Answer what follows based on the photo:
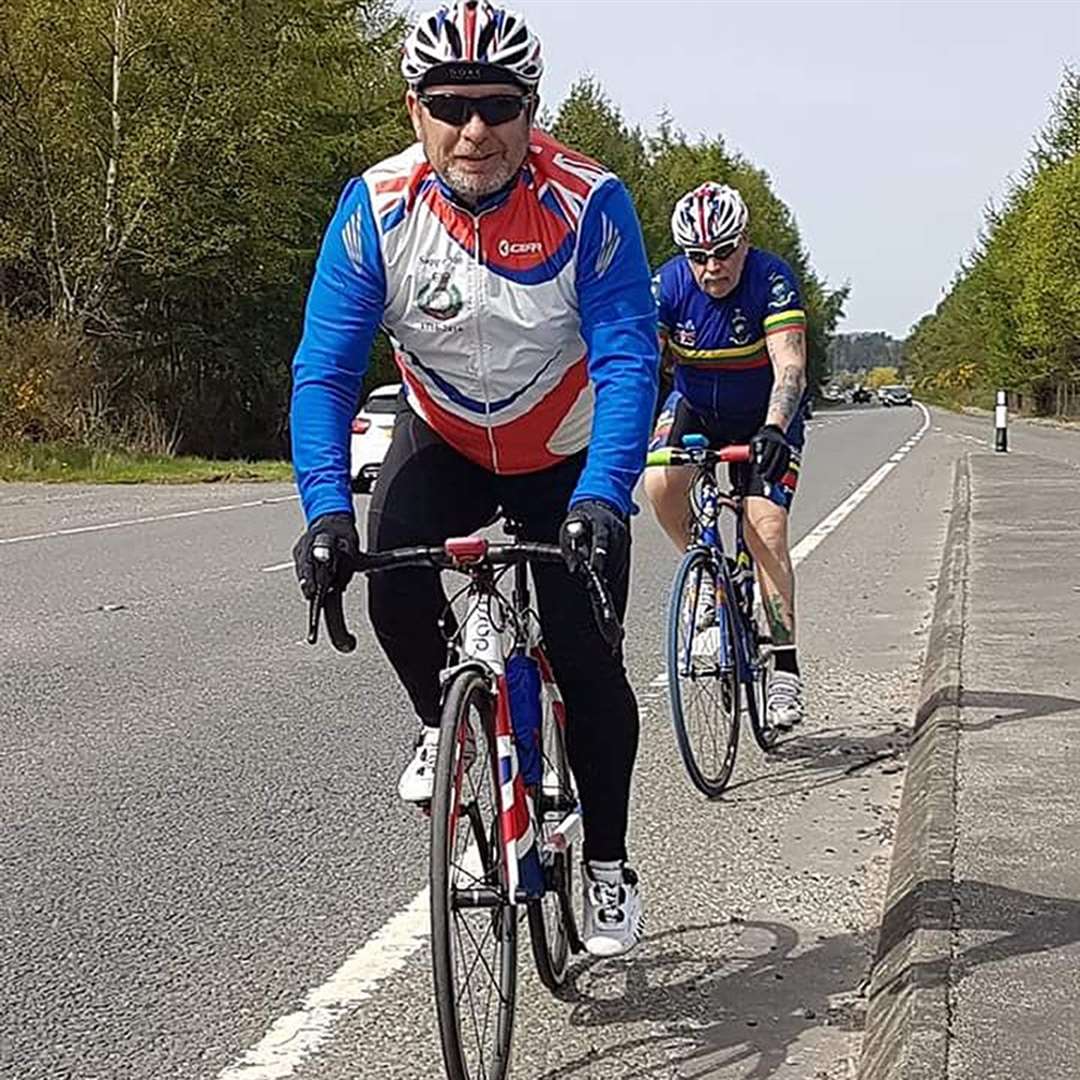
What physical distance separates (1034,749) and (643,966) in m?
2.23

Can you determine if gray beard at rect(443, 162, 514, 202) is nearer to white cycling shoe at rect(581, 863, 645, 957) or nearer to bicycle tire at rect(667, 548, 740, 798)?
white cycling shoe at rect(581, 863, 645, 957)

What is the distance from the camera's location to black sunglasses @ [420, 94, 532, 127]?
3.43 m

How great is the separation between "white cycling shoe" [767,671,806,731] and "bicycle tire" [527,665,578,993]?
261cm

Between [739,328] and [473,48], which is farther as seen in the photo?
[739,328]


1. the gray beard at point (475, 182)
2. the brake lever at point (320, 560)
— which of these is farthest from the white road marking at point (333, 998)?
the gray beard at point (475, 182)

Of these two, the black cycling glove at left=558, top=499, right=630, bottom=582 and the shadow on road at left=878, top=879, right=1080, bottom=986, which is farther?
the shadow on road at left=878, top=879, right=1080, bottom=986

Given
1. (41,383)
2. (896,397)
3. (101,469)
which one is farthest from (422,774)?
(896,397)

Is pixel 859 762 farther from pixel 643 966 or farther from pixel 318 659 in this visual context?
pixel 318 659

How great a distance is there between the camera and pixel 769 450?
576 cm

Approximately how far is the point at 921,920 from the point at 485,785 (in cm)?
134

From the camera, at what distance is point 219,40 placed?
1268 inches

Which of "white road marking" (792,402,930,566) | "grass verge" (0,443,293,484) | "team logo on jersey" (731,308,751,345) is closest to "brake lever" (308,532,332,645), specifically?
"team logo on jersey" (731,308,751,345)

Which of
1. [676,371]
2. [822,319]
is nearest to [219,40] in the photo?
[676,371]

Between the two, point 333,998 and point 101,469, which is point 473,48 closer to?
point 333,998
